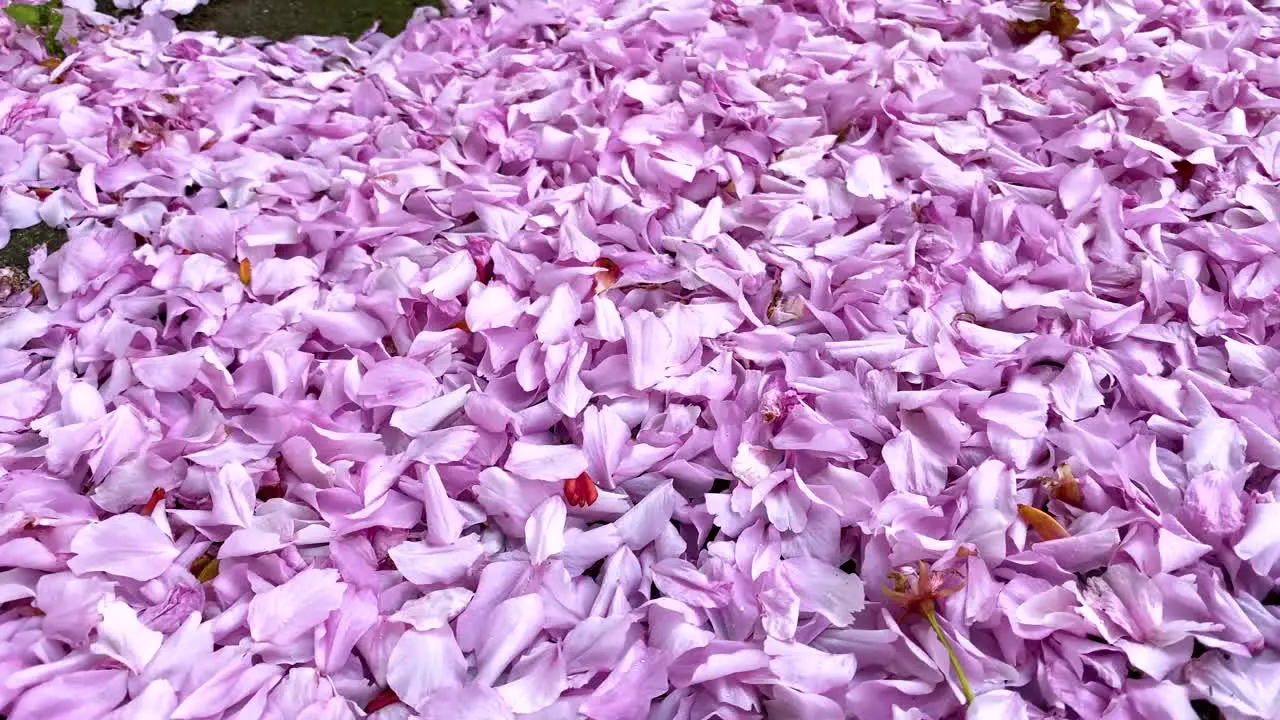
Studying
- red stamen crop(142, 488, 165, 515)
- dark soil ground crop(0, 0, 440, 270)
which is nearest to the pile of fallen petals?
red stamen crop(142, 488, 165, 515)

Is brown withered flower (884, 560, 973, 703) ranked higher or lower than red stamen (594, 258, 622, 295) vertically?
lower

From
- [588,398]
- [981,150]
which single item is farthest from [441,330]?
[981,150]

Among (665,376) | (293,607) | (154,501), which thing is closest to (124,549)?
(154,501)

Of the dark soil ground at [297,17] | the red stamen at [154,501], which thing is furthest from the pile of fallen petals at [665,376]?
the dark soil ground at [297,17]

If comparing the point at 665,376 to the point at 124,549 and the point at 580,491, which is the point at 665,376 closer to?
the point at 580,491

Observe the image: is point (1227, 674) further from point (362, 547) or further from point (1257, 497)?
point (362, 547)

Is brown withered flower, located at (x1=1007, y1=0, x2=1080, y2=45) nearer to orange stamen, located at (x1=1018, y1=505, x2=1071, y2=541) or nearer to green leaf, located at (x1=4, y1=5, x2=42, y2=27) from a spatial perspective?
orange stamen, located at (x1=1018, y1=505, x2=1071, y2=541)

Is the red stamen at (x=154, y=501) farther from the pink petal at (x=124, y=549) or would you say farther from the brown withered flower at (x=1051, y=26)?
Answer: the brown withered flower at (x=1051, y=26)
